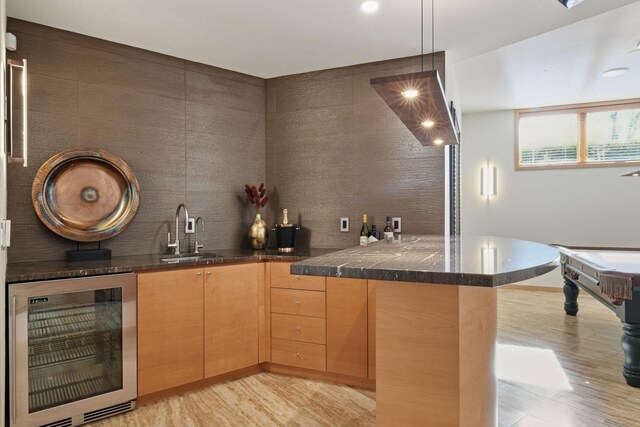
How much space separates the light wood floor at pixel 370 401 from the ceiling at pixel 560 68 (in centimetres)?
267

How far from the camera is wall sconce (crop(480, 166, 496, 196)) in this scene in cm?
666

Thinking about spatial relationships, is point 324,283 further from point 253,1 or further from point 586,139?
point 586,139

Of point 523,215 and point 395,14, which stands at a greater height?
point 395,14

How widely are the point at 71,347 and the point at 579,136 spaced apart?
6.64 m

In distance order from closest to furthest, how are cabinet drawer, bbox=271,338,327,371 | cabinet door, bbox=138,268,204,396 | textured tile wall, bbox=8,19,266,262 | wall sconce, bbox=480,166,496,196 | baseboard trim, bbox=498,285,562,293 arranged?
cabinet door, bbox=138,268,204,396 < textured tile wall, bbox=8,19,266,262 < cabinet drawer, bbox=271,338,327,371 < baseboard trim, bbox=498,285,562,293 < wall sconce, bbox=480,166,496,196

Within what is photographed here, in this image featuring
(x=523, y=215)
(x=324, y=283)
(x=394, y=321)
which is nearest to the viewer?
(x=394, y=321)

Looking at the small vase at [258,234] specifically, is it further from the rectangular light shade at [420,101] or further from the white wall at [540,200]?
the white wall at [540,200]

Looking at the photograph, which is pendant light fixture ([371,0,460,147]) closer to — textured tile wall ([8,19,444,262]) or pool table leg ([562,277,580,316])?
textured tile wall ([8,19,444,262])

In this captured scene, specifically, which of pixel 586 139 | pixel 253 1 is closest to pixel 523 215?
pixel 586 139

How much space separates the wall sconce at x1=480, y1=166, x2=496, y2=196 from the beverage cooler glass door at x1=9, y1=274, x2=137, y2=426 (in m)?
5.55

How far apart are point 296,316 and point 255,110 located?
1902 mm

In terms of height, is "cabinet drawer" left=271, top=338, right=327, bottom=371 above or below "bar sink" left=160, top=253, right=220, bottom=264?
below

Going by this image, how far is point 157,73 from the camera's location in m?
3.33

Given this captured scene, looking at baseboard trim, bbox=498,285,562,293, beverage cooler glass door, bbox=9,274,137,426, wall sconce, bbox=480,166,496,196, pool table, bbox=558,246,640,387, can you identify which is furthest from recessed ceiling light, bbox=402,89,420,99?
baseboard trim, bbox=498,285,562,293
